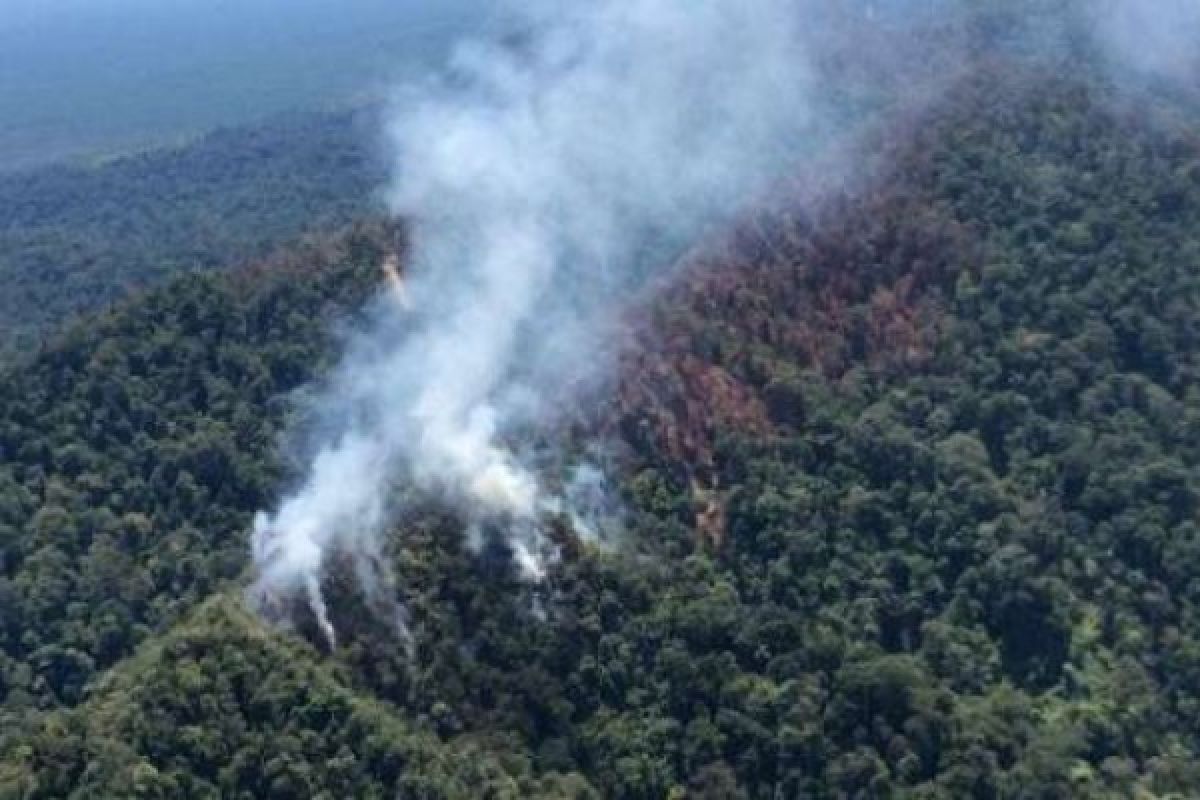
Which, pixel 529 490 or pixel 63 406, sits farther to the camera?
pixel 63 406

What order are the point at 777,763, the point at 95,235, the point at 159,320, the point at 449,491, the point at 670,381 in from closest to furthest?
the point at 777,763 → the point at 449,491 → the point at 670,381 → the point at 159,320 → the point at 95,235

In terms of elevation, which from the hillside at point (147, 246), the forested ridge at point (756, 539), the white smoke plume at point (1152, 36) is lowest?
the forested ridge at point (756, 539)

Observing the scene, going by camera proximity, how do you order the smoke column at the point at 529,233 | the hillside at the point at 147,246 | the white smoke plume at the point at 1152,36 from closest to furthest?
the smoke column at the point at 529,233, the white smoke plume at the point at 1152,36, the hillside at the point at 147,246

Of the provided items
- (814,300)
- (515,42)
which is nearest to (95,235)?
(515,42)

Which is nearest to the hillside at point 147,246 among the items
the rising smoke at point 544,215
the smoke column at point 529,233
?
the smoke column at point 529,233

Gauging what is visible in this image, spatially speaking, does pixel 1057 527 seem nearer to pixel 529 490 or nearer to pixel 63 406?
pixel 529 490

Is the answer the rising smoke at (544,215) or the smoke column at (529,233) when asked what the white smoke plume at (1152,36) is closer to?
the rising smoke at (544,215)

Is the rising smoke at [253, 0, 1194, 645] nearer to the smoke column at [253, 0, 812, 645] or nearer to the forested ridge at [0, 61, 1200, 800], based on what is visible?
the smoke column at [253, 0, 812, 645]

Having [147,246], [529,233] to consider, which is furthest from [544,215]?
[147,246]
